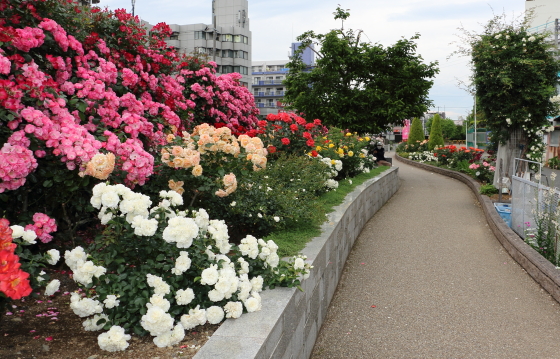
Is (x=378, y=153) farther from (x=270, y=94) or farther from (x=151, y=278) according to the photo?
(x=270, y=94)

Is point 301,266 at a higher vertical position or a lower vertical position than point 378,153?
lower

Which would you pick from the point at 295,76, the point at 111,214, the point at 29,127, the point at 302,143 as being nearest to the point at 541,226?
the point at 302,143

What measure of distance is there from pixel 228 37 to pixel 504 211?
5547 centimetres

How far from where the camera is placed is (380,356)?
392 centimetres

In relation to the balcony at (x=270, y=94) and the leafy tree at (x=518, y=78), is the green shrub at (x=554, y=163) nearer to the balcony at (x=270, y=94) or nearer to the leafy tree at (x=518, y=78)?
the leafy tree at (x=518, y=78)

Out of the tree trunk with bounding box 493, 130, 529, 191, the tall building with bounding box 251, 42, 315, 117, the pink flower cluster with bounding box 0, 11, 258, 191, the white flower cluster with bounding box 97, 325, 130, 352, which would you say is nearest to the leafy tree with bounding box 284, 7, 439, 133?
the tree trunk with bounding box 493, 130, 529, 191

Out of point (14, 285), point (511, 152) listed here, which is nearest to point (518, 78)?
point (511, 152)

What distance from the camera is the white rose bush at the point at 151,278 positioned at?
2.82 m

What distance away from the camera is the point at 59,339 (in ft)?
9.59

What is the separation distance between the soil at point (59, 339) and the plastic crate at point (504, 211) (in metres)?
7.86

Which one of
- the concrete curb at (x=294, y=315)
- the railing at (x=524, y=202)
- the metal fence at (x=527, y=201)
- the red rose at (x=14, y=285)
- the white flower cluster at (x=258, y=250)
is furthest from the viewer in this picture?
the railing at (x=524, y=202)

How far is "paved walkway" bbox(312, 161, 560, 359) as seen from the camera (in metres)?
4.10

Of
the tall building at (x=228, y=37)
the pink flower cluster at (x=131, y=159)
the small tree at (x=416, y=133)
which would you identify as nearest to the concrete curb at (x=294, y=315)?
the pink flower cluster at (x=131, y=159)

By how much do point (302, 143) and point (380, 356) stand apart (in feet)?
17.6
